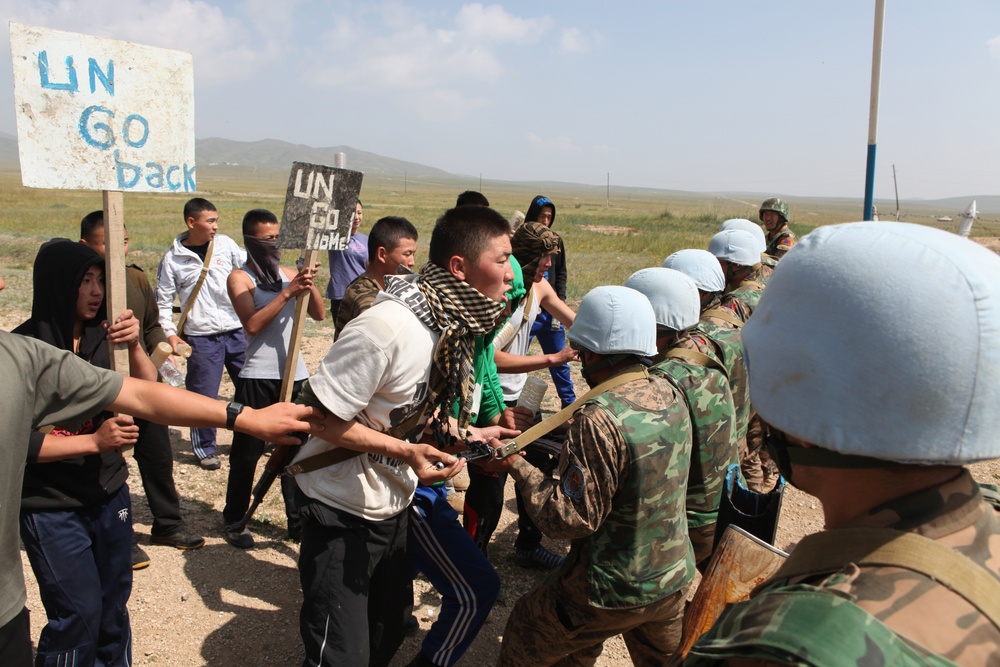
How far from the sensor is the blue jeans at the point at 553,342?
20.8 feet

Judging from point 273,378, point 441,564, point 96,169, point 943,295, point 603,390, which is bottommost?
point 441,564

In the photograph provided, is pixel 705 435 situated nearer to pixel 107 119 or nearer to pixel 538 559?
pixel 538 559

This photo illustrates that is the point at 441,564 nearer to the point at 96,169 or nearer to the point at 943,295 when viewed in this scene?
the point at 96,169

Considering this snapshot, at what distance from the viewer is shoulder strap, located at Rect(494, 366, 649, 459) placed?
2.71 meters

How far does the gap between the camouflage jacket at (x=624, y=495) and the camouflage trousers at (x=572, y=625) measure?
0.18 feet

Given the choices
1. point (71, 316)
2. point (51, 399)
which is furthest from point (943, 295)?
point (71, 316)

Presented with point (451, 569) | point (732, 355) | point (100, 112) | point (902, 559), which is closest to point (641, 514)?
point (451, 569)

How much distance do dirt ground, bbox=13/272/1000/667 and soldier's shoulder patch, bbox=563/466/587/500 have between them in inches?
70.1

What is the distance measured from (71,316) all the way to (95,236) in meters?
2.09

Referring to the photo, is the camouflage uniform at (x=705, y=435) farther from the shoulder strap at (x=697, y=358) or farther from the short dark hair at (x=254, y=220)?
the short dark hair at (x=254, y=220)

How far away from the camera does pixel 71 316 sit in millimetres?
3135

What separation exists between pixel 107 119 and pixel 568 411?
2.27 metres

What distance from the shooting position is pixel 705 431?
3281 millimetres

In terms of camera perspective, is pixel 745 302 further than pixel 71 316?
Yes
